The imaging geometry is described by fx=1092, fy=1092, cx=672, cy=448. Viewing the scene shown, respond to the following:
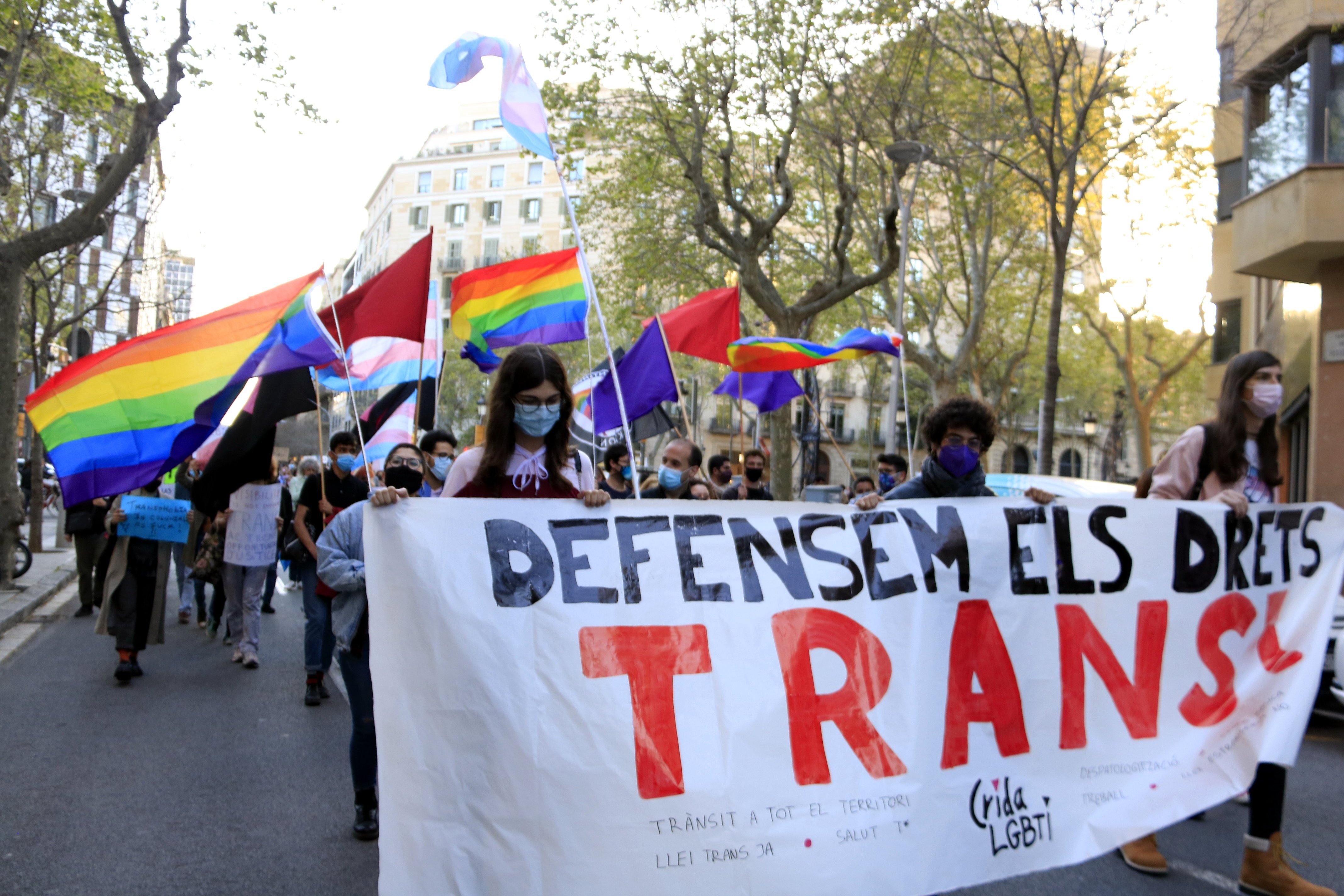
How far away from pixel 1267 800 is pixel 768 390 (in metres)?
8.00

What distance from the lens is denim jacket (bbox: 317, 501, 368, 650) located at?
448cm

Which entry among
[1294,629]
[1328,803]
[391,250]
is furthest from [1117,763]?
[391,250]

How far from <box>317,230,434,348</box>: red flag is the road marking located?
424 cm

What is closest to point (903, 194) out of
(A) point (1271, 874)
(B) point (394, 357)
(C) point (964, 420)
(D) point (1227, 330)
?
(D) point (1227, 330)

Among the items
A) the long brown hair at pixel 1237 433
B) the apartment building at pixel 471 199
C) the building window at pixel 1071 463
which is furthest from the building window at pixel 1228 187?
the apartment building at pixel 471 199

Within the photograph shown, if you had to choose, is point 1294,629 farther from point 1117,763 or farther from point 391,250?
point 391,250

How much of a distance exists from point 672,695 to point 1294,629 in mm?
2629

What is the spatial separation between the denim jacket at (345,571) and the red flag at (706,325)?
4.50 m

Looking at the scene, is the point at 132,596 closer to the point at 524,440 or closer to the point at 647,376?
the point at 647,376

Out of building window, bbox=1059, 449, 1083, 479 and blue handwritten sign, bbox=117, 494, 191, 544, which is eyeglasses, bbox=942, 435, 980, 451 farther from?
building window, bbox=1059, 449, 1083, 479

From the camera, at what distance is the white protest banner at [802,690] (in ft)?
9.78

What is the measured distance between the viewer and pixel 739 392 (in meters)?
9.55

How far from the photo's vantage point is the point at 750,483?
888 cm

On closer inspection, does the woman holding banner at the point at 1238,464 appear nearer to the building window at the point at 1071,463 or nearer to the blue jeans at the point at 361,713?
the blue jeans at the point at 361,713
